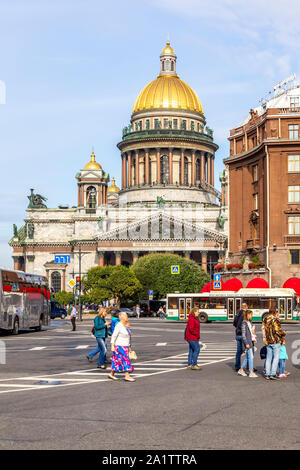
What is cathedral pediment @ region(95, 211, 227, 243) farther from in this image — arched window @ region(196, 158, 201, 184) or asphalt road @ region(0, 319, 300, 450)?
asphalt road @ region(0, 319, 300, 450)

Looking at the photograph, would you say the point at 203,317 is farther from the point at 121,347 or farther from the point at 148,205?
the point at 148,205

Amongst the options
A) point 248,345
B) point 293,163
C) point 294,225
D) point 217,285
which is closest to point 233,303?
point 217,285

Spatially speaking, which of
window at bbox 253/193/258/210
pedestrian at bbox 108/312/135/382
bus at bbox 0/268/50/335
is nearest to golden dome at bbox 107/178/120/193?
window at bbox 253/193/258/210

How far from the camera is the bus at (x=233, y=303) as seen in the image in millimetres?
57094

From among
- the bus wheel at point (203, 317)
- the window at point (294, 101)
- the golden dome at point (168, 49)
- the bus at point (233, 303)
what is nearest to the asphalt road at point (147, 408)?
the bus at point (233, 303)

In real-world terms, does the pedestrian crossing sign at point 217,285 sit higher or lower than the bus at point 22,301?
higher

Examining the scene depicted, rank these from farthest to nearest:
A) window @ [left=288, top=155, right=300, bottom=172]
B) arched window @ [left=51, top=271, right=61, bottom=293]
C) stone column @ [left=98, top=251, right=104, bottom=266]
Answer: arched window @ [left=51, top=271, right=61, bottom=293]
stone column @ [left=98, top=251, right=104, bottom=266]
window @ [left=288, top=155, right=300, bottom=172]

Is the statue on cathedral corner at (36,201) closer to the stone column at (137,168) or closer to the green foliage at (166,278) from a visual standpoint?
the stone column at (137,168)

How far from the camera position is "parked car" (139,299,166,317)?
97.3m

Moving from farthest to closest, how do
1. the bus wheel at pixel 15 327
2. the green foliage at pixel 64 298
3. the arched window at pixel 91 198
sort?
the arched window at pixel 91 198, the green foliage at pixel 64 298, the bus wheel at pixel 15 327

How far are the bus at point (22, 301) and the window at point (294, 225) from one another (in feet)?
72.3

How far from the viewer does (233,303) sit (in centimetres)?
6047

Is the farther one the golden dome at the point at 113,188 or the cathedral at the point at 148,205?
the golden dome at the point at 113,188

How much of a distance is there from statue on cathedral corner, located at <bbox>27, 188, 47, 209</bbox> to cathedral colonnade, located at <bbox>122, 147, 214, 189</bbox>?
16217mm
